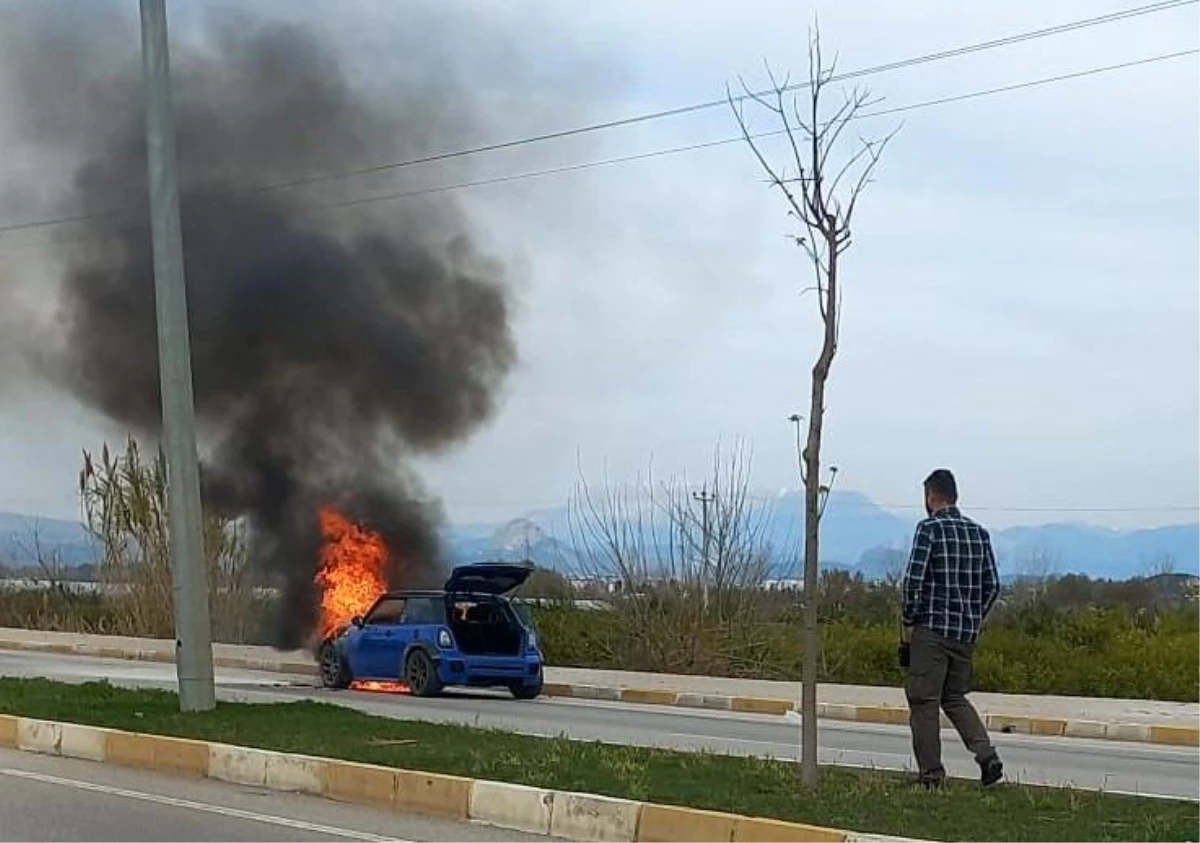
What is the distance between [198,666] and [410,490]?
9.87 meters

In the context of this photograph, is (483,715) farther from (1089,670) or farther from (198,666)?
(1089,670)

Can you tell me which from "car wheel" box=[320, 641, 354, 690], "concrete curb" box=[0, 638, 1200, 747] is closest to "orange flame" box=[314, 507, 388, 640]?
"concrete curb" box=[0, 638, 1200, 747]

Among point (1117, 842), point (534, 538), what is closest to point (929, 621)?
point (1117, 842)

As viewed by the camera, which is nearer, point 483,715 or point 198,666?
point 198,666

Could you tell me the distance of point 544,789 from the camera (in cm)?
834

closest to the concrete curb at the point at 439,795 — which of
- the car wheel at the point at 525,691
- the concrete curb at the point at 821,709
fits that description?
the car wheel at the point at 525,691

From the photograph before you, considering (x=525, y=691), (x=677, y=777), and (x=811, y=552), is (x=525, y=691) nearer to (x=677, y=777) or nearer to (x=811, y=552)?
(x=677, y=777)

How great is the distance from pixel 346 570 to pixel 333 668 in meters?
2.63

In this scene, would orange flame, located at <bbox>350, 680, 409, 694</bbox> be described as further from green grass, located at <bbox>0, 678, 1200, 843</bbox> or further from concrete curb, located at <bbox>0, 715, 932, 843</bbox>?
concrete curb, located at <bbox>0, 715, 932, 843</bbox>

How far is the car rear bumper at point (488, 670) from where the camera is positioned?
17125 mm

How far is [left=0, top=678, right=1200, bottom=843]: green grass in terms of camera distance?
7262mm

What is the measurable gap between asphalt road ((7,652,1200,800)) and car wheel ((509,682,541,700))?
5.6 inches

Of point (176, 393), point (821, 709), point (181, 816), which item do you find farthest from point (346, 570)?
point (181, 816)

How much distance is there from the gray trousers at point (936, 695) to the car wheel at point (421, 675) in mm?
9262
